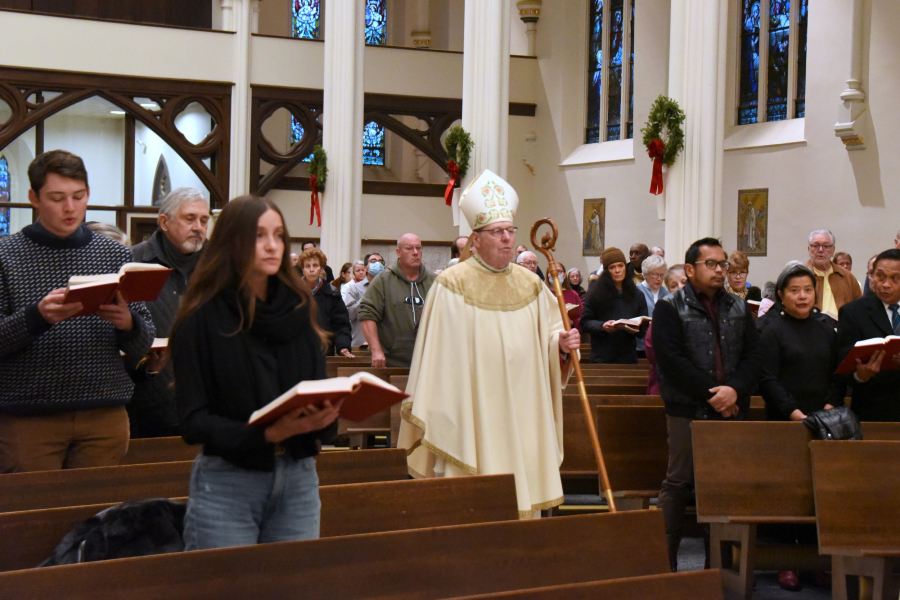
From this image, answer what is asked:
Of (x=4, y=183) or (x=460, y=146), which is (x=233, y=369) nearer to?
(x=460, y=146)

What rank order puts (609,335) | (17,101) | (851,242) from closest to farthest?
1. (609,335)
2. (851,242)
3. (17,101)

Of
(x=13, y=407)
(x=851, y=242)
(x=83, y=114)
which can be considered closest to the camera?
(x=13, y=407)

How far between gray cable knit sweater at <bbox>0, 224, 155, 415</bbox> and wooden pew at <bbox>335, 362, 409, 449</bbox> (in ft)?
8.20

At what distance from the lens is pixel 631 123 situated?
18234mm

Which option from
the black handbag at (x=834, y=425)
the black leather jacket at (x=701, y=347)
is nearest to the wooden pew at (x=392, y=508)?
the black leather jacket at (x=701, y=347)

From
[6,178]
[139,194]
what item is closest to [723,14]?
[139,194]

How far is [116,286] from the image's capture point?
321 centimetres

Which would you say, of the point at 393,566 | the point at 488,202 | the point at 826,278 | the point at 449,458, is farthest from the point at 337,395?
the point at 826,278

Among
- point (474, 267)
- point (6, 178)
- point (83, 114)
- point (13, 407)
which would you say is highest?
point (83, 114)

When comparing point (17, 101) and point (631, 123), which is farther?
point (631, 123)

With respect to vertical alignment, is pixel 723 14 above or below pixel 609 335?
above

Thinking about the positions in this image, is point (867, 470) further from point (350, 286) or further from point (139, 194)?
point (139, 194)

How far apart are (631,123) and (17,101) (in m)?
9.84

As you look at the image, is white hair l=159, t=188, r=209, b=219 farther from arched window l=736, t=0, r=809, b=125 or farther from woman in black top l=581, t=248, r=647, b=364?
arched window l=736, t=0, r=809, b=125
